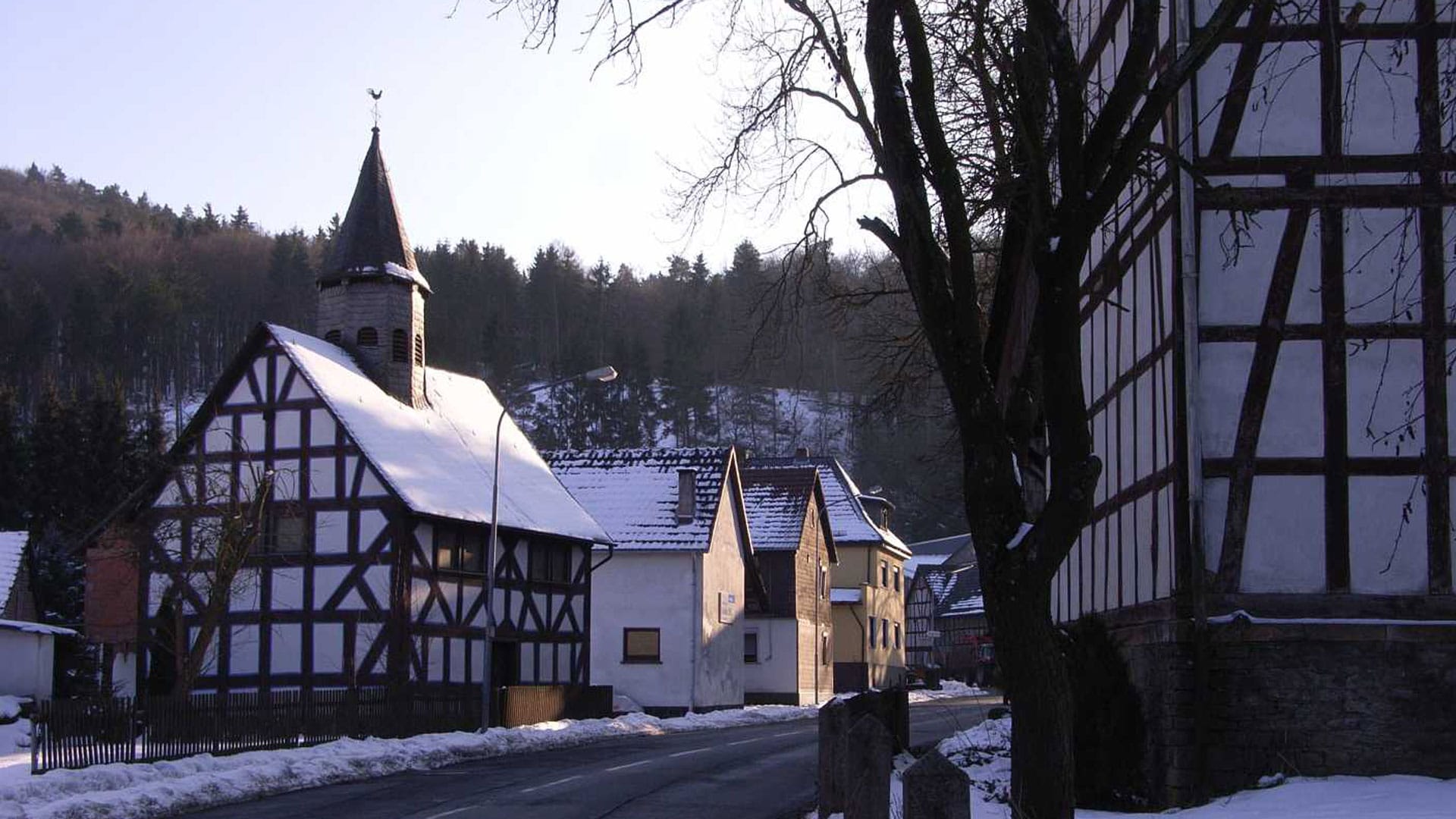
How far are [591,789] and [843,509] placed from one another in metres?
46.7

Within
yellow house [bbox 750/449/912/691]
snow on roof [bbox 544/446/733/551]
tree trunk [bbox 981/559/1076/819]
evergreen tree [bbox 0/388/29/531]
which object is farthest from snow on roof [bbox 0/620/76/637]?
tree trunk [bbox 981/559/1076/819]

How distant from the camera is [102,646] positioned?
4172 cm

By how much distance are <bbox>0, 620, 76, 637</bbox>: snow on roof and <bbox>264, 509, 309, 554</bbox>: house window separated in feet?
35.1

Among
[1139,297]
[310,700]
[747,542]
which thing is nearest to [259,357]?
[310,700]

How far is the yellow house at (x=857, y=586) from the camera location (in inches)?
2488

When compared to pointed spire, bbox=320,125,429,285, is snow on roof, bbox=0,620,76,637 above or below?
below

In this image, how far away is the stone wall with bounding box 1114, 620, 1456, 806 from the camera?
47.4 ft

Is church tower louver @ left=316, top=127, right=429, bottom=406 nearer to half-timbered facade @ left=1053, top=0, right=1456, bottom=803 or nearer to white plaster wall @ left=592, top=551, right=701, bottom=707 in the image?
white plaster wall @ left=592, top=551, right=701, bottom=707

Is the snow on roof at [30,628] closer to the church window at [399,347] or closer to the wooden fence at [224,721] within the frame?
the church window at [399,347]

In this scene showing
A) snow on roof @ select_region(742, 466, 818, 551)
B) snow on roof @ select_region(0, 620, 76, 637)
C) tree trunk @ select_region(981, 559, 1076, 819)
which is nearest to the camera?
tree trunk @ select_region(981, 559, 1076, 819)

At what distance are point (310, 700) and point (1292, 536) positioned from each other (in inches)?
675

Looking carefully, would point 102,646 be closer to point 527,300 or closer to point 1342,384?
point 1342,384

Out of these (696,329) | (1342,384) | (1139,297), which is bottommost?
(1342,384)

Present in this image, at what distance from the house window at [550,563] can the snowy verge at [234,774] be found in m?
7.37
